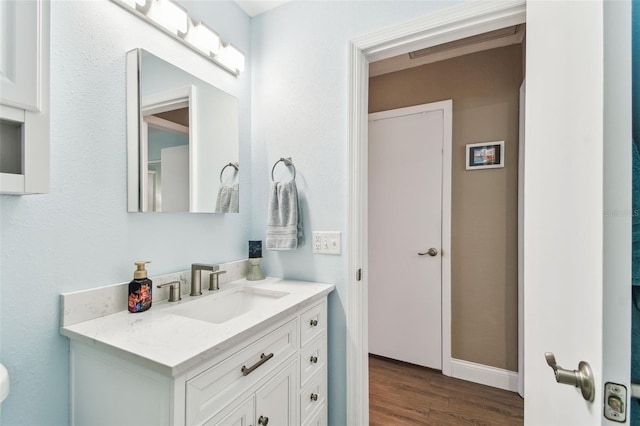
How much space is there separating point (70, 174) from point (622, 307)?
142 centimetres

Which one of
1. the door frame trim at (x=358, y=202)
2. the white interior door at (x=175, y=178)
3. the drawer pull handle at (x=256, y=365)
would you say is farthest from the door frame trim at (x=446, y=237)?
the white interior door at (x=175, y=178)

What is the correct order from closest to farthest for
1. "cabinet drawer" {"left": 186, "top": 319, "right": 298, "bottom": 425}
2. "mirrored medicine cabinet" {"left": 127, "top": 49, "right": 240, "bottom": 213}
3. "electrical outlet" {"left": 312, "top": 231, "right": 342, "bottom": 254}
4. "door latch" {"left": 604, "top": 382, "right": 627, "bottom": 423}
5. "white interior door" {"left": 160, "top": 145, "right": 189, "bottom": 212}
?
"door latch" {"left": 604, "top": 382, "right": 627, "bottom": 423}, "cabinet drawer" {"left": 186, "top": 319, "right": 298, "bottom": 425}, "mirrored medicine cabinet" {"left": 127, "top": 49, "right": 240, "bottom": 213}, "white interior door" {"left": 160, "top": 145, "right": 189, "bottom": 212}, "electrical outlet" {"left": 312, "top": 231, "right": 342, "bottom": 254}

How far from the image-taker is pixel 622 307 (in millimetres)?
464

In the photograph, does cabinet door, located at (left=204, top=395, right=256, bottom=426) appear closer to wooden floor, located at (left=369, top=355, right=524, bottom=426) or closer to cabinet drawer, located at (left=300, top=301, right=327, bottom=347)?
cabinet drawer, located at (left=300, top=301, right=327, bottom=347)

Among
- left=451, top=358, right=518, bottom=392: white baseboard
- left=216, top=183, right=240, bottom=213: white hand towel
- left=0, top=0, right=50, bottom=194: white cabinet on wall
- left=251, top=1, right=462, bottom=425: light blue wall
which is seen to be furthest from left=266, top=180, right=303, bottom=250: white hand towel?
left=451, top=358, right=518, bottom=392: white baseboard

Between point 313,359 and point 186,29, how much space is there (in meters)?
1.59

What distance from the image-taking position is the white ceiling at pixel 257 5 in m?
1.65

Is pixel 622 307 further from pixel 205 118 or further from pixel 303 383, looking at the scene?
pixel 205 118

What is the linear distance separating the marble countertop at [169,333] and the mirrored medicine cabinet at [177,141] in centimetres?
41

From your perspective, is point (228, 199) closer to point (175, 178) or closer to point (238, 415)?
point (175, 178)

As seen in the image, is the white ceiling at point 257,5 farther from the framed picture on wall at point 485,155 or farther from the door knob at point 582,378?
the door knob at point 582,378

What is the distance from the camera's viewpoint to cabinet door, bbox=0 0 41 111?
65cm

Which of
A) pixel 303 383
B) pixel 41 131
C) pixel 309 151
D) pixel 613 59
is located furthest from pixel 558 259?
pixel 41 131

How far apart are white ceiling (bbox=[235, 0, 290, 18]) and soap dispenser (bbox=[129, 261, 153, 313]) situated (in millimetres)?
1506
